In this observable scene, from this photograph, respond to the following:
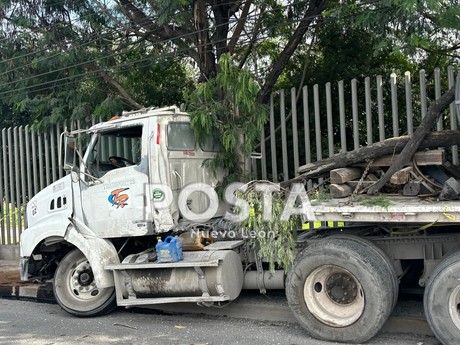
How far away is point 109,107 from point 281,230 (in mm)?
5865

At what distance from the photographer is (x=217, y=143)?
7.79 meters

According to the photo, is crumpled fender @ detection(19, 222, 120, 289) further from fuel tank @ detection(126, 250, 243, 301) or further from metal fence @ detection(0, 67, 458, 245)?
metal fence @ detection(0, 67, 458, 245)

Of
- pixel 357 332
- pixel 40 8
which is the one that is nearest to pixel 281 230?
pixel 357 332

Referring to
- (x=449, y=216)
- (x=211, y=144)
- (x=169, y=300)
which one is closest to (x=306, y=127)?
(x=211, y=144)

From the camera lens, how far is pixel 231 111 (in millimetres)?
7918

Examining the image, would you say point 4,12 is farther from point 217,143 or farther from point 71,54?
point 217,143

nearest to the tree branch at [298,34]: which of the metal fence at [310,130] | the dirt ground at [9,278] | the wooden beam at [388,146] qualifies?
the metal fence at [310,130]

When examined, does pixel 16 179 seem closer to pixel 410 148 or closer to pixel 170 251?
pixel 170 251

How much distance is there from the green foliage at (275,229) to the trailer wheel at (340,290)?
17cm

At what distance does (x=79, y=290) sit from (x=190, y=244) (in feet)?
6.13

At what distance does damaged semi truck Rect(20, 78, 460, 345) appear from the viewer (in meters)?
5.52

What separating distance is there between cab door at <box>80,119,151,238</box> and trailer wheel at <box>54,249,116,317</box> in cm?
61

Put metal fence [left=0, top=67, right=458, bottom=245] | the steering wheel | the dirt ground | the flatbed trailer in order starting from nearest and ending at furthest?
the flatbed trailer, the steering wheel, metal fence [left=0, top=67, right=458, bottom=245], the dirt ground

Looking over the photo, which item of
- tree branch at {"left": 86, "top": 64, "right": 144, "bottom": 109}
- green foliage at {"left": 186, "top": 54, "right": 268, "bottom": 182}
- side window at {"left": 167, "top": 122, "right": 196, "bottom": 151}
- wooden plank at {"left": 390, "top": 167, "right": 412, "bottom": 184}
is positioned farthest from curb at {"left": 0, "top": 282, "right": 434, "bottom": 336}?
tree branch at {"left": 86, "top": 64, "right": 144, "bottom": 109}
